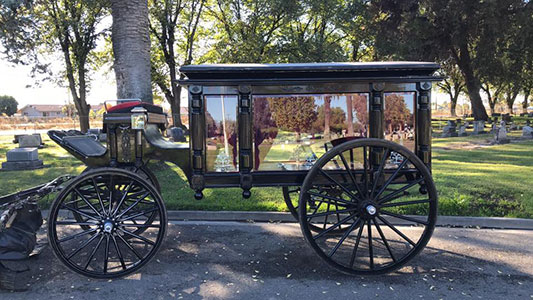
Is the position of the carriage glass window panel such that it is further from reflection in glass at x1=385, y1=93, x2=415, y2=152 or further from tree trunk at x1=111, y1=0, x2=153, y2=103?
tree trunk at x1=111, y1=0, x2=153, y2=103

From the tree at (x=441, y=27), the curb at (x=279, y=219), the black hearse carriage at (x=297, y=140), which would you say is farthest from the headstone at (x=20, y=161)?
the tree at (x=441, y=27)

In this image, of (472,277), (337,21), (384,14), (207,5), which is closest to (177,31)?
(207,5)

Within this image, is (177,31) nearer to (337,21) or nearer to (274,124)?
(337,21)

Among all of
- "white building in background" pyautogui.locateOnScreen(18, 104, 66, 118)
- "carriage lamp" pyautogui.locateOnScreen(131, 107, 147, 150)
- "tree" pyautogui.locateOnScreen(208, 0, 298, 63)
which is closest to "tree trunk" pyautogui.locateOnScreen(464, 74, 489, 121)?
"tree" pyautogui.locateOnScreen(208, 0, 298, 63)

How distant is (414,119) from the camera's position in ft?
11.9

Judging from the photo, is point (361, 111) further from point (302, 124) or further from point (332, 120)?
point (302, 124)

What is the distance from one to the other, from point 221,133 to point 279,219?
7.45 feet

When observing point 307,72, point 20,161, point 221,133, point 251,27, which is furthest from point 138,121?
point 251,27

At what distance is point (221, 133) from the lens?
3.60 metres

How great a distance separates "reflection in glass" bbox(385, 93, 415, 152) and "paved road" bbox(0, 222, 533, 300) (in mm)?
1284

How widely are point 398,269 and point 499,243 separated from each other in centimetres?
171

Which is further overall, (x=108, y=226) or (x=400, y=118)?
(x=400, y=118)

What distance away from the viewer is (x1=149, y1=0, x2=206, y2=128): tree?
24656 millimetres

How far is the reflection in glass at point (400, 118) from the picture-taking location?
3609 millimetres
